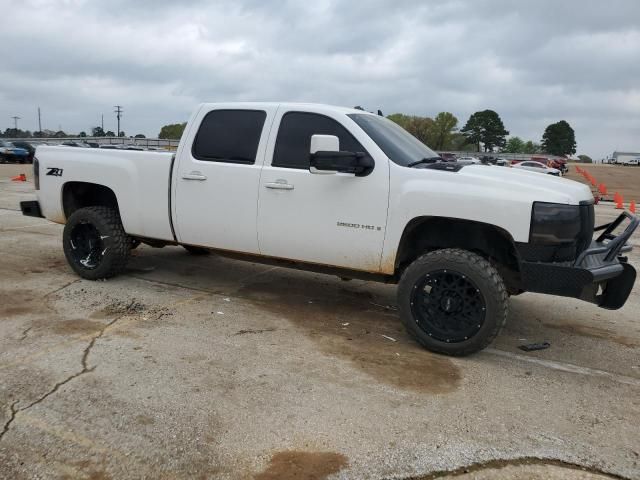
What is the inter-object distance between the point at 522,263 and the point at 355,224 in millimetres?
1332

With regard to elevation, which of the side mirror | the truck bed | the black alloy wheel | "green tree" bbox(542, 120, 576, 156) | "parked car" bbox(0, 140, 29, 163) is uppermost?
"green tree" bbox(542, 120, 576, 156)

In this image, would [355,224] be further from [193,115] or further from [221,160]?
[193,115]

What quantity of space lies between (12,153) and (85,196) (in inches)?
1403

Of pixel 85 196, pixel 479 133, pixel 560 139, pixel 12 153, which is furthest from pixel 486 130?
pixel 85 196

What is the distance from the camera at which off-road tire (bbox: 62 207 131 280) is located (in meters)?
5.98

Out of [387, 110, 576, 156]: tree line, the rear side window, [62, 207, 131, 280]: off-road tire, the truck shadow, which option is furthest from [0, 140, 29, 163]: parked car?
[387, 110, 576, 156]: tree line

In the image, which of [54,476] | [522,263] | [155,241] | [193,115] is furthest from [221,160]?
[54,476]

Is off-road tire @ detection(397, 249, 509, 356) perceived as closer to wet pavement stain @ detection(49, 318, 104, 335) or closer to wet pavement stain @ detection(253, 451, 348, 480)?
wet pavement stain @ detection(253, 451, 348, 480)

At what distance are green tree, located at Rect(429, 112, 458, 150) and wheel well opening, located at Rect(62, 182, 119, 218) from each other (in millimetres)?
118230

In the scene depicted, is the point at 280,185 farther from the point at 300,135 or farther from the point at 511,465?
the point at 511,465

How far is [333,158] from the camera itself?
439 cm

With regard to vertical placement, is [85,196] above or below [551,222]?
below

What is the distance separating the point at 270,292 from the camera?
611 centimetres

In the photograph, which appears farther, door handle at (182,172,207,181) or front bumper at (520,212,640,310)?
door handle at (182,172,207,181)
